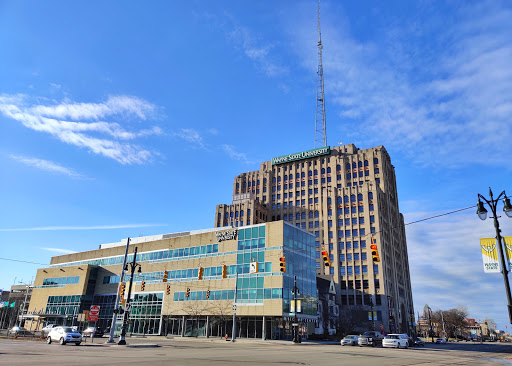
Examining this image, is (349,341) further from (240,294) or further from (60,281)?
(60,281)

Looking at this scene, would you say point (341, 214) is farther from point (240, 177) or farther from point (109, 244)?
point (109, 244)

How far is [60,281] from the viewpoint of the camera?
83500mm

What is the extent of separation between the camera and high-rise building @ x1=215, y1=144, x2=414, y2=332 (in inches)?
3816

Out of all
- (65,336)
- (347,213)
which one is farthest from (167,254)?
(347,213)

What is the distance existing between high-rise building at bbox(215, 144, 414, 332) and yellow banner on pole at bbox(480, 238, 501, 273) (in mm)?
75741

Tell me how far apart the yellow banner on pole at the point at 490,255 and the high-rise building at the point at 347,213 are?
7574 cm

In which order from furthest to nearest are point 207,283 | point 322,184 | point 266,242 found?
point 322,184, point 207,283, point 266,242

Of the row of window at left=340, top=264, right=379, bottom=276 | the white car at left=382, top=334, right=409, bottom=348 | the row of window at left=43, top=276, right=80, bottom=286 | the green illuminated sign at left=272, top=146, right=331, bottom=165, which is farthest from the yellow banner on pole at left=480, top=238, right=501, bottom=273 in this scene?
the green illuminated sign at left=272, top=146, right=331, bottom=165

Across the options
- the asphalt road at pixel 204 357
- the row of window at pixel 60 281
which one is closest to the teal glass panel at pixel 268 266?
the asphalt road at pixel 204 357

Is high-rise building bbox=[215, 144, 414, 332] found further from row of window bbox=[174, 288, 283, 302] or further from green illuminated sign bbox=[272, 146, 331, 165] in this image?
row of window bbox=[174, 288, 283, 302]

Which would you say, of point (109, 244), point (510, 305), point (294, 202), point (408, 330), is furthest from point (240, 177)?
point (510, 305)

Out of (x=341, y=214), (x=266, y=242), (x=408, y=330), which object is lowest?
(x=408, y=330)

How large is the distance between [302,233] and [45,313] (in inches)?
2355

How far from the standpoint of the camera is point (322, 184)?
390 ft
